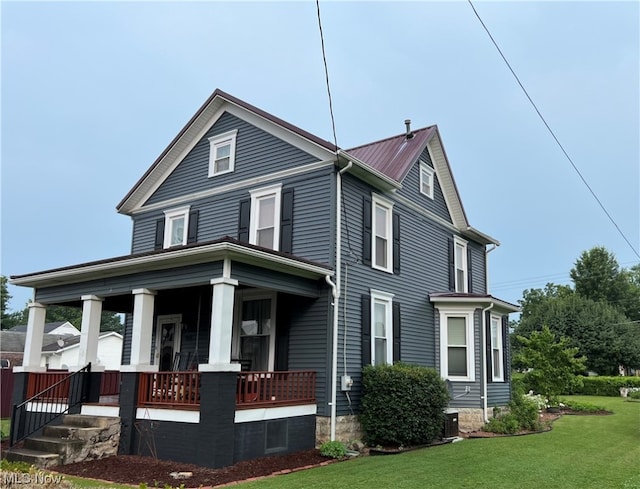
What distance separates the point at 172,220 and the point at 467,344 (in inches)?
341

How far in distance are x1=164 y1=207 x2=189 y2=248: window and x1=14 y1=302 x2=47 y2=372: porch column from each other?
353 centimetres

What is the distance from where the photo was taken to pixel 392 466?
898 centimetres

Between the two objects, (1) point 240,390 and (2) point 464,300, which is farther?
(2) point 464,300

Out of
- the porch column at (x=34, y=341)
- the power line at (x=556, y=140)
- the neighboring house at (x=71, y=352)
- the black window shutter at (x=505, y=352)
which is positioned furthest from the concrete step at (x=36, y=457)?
the neighboring house at (x=71, y=352)

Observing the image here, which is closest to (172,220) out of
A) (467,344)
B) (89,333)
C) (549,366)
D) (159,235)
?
(159,235)

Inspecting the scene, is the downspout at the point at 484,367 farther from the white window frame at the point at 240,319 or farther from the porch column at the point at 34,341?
the porch column at the point at 34,341

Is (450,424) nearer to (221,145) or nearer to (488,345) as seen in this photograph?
(488,345)

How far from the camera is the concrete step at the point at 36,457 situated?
949 centimetres

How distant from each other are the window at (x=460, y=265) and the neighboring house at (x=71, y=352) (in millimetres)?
22108

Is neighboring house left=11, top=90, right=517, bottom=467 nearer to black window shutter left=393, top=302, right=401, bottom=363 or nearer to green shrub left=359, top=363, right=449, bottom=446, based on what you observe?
black window shutter left=393, top=302, right=401, bottom=363

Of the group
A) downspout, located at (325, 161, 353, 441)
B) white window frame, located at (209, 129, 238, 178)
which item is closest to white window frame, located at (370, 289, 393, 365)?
downspout, located at (325, 161, 353, 441)

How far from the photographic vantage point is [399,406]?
443 inches

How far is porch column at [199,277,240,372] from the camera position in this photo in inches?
358

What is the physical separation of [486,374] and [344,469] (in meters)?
7.31
